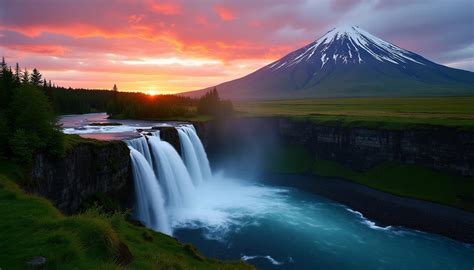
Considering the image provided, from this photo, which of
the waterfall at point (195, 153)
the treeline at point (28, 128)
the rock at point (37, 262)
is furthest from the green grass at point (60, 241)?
the waterfall at point (195, 153)

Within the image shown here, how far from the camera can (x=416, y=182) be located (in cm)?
6300

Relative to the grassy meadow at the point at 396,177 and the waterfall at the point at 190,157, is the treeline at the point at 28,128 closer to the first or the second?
the waterfall at the point at 190,157

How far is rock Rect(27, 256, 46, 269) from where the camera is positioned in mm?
12398

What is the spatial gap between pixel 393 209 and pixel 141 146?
4187 centimetres

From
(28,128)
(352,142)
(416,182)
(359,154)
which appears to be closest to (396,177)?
(416,182)

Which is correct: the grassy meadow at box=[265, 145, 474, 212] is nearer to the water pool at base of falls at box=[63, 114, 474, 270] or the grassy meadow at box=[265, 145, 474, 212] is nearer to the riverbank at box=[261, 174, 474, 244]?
the riverbank at box=[261, 174, 474, 244]

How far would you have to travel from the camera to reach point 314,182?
71.2 m

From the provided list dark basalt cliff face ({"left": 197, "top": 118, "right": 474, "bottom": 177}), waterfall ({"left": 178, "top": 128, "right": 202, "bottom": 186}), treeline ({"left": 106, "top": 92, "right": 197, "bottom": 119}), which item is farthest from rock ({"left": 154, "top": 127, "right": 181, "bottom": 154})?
treeline ({"left": 106, "top": 92, "right": 197, "bottom": 119})

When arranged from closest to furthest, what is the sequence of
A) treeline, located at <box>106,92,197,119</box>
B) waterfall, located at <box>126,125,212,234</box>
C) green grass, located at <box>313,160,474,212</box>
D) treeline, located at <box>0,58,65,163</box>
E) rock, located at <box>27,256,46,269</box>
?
rock, located at <box>27,256,46,269</box> < treeline, located at <box>0,58,65,163</box> < waterfall, located at <box>126,125,212,234</box> < green grass, located at <box>313,160,474,212</box> < treeline, located at <box>106,92,197,119</box>

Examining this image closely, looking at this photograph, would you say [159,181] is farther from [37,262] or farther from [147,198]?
[37,262]

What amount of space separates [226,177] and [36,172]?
5102cm

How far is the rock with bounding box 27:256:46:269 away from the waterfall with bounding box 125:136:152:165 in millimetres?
33748

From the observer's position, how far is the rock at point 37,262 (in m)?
12.4

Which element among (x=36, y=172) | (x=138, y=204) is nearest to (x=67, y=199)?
(x=36, y=172)
